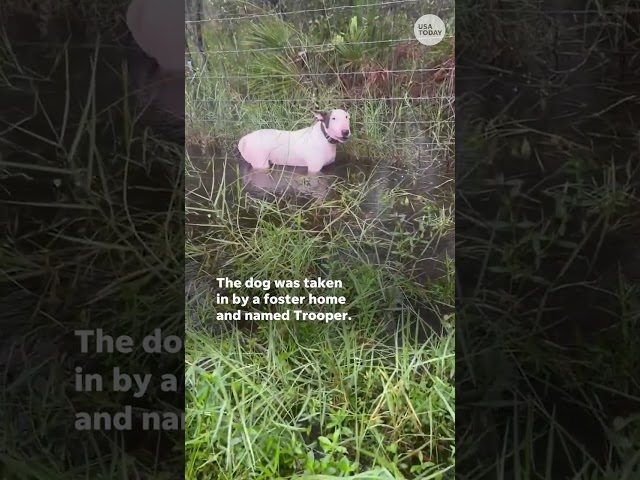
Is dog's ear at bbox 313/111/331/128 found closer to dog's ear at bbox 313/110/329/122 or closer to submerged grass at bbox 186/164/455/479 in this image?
dog's ear at bbox 313/110/329/122

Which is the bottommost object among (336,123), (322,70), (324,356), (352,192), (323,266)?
(324,356)

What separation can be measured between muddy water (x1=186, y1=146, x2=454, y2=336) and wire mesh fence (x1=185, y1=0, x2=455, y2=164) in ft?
0.14

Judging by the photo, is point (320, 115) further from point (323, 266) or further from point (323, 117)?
point (323, 266)

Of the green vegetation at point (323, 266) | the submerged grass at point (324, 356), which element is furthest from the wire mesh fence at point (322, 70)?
the submerged grass at point (324, 356)

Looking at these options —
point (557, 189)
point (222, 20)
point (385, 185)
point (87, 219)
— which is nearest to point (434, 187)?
point (385, 185)

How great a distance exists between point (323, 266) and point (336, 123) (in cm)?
27

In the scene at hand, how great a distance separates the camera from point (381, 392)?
1.11 meters

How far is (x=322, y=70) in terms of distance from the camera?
3.58ft

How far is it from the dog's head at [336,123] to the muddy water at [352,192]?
50 mm

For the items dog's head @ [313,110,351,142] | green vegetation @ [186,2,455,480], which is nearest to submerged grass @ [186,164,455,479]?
green vegetation @ [186,2,455,480]

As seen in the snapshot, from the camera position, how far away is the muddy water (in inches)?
43.1

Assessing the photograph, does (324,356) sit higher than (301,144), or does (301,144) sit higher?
(301,144)

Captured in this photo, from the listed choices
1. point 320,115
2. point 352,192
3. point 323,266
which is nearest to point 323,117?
point 320,115

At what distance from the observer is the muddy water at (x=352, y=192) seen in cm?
110
